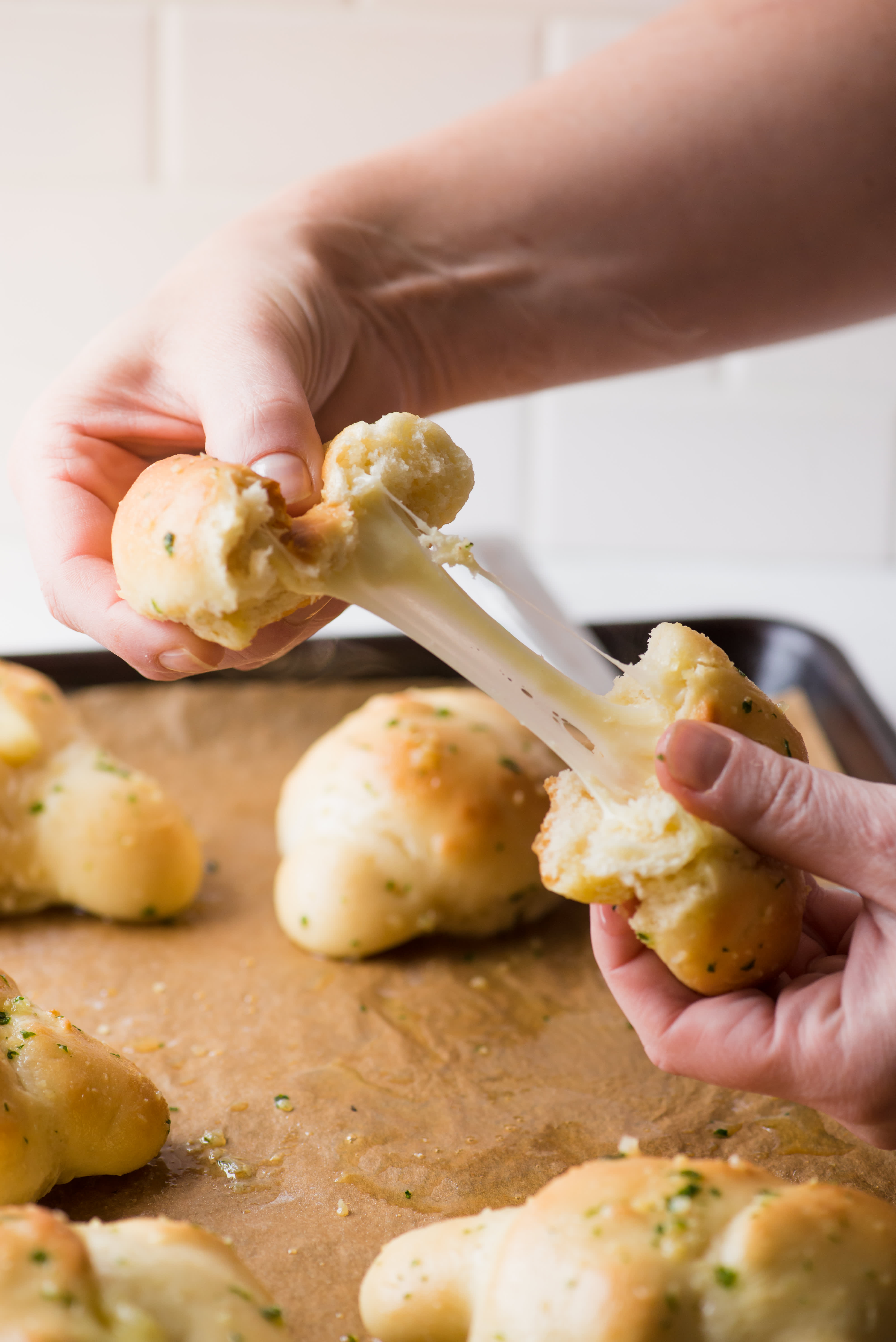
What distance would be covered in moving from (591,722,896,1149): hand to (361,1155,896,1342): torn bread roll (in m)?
0.13

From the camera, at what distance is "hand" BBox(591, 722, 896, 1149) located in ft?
3.88

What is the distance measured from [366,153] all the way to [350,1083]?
2.74m

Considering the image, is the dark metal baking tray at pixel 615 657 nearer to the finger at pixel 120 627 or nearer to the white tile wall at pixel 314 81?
the finger at pixel 120 627

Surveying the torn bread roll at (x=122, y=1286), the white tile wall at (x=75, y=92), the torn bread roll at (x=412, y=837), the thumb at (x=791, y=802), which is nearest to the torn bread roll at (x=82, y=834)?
the torn bread roll at (x=412, y=837)

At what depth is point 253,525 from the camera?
3.70 feet

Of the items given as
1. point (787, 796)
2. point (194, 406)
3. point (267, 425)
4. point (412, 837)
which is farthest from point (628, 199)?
point (787, 796)

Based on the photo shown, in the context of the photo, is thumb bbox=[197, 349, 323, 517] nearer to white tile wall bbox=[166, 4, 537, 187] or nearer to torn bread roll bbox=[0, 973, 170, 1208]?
torn bread roll bbox=[0, 973, 170, 1208]

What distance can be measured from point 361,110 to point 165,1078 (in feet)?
9.10

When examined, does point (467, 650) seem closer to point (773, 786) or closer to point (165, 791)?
point (773, 786)

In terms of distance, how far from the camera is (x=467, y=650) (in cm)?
129

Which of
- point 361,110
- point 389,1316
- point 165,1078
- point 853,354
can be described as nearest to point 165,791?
point 165,1078

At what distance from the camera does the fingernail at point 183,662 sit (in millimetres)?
1379

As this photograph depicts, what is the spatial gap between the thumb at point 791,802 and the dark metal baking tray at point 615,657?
51.3 inches

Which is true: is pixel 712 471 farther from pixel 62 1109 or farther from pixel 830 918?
pixel 62 1109
